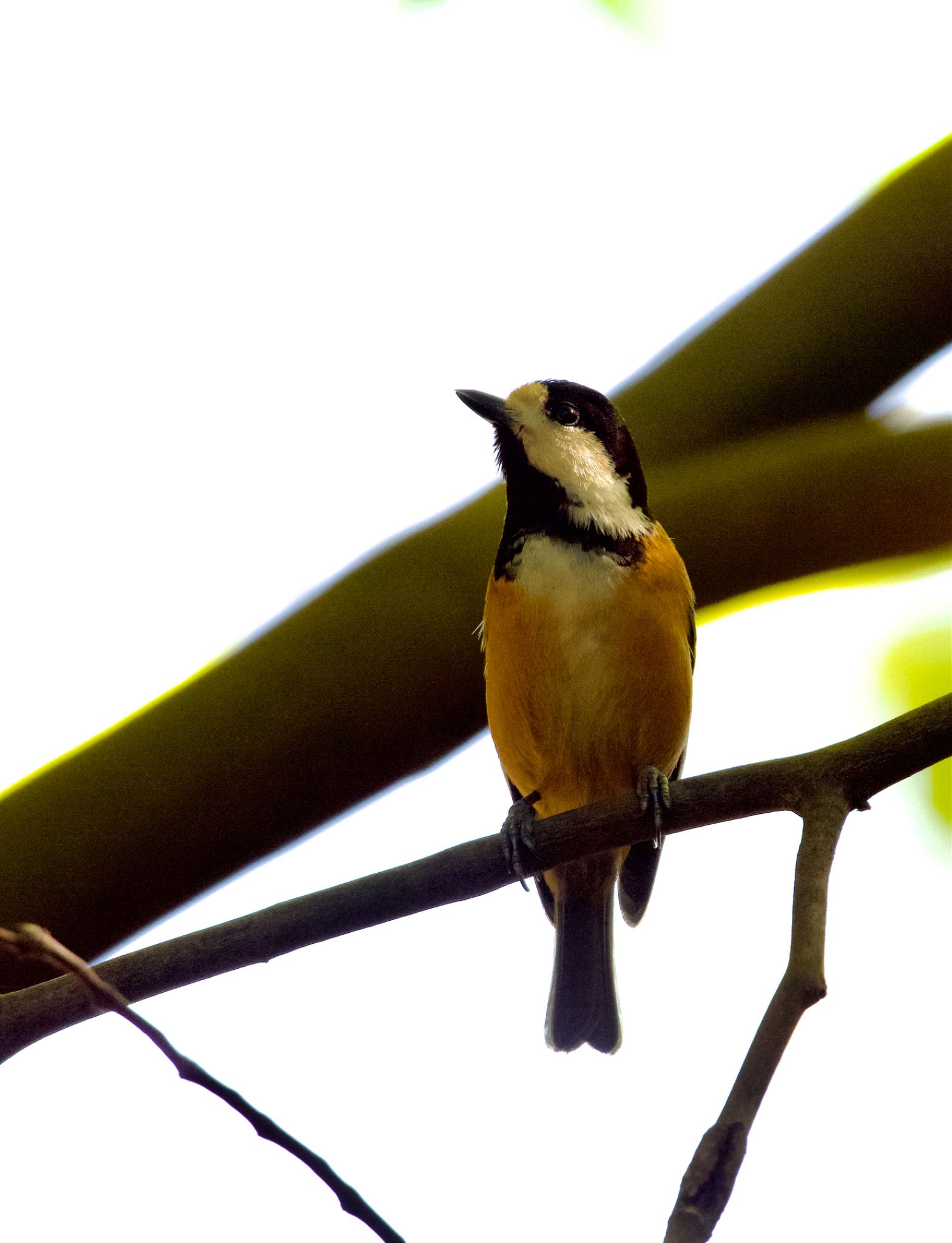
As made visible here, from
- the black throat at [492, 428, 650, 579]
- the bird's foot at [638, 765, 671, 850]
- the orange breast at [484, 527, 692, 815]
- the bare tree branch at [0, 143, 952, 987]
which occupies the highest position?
the black throat at [492, 428, 650, 579]

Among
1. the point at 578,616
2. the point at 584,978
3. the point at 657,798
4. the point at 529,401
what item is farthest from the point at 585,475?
the point at 584,978

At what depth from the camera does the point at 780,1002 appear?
7.59 ft

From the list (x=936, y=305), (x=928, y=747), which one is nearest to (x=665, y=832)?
(x=928, y=747)

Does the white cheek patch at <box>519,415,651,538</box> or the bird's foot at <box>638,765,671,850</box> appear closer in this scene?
the bird's foot at <box>638,765,671,850</box>

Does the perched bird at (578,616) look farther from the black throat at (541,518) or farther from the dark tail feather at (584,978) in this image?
the dark tail feather at (584,978)

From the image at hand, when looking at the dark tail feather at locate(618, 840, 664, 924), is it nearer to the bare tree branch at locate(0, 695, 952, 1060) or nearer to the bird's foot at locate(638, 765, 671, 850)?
the bird's foot at locate(638, 765, 671, 850)

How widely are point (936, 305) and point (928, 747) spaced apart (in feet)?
3.49

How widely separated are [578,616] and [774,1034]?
76.2 inches

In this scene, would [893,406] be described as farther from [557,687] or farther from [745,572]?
[557,687]

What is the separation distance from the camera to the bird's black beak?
183 inches

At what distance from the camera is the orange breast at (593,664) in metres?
4.05

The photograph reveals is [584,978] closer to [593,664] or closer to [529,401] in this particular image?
[593,664]

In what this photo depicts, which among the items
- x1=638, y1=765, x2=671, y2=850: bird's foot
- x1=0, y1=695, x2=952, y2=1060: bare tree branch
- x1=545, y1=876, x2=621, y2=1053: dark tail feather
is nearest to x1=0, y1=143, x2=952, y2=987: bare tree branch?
x1=0, y1=695, x2=952, y2=1060: bare tree branch

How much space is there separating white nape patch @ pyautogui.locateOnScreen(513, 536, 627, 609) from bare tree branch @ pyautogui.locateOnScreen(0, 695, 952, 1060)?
4.08ft
